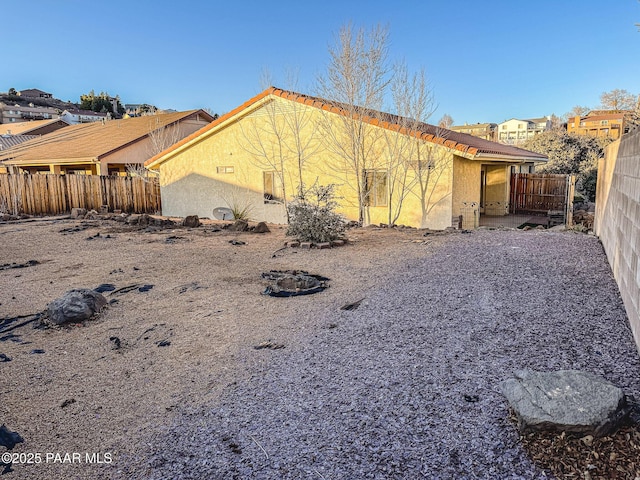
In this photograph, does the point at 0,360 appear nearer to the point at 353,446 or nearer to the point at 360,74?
the point at 353,446

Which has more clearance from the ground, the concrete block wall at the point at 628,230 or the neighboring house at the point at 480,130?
the neighboring house at the point at 480,130

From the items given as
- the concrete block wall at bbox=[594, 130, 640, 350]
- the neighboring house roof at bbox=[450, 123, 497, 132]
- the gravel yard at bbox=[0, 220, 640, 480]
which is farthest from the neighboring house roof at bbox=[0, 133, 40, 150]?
the neighboring house roof at bbox=[450, 123, 497, 132]

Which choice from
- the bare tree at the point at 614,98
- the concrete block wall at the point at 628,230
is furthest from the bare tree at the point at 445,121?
the bare tree at the point at 614,98

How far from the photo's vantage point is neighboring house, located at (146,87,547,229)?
1215 centimetres

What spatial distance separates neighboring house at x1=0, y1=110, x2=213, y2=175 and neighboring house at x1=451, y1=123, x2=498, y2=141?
34076 mm

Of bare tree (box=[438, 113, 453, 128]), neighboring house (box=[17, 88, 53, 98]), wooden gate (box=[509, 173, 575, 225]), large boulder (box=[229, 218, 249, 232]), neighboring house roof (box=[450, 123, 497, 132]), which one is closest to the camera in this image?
large boulder (box=[229, 218, 249, 232])

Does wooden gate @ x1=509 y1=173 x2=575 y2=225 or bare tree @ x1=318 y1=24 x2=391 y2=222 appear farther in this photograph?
wooden gate @ x1=509 y1=173 x2=575 y2=225

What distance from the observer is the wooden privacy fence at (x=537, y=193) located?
17812mm

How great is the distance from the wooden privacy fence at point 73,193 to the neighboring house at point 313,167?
1294mm

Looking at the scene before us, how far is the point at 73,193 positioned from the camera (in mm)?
17500

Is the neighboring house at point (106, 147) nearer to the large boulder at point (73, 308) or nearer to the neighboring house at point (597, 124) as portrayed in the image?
the large boulder at point (73, 308)

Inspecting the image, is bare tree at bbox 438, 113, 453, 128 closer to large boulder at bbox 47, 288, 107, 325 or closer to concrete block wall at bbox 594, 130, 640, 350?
concrete block wall at bbox 594, 130, 640, 350

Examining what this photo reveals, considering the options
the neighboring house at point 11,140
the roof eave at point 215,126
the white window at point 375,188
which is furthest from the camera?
the neighboring house at point 11,140

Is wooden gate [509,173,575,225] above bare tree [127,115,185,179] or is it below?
below
